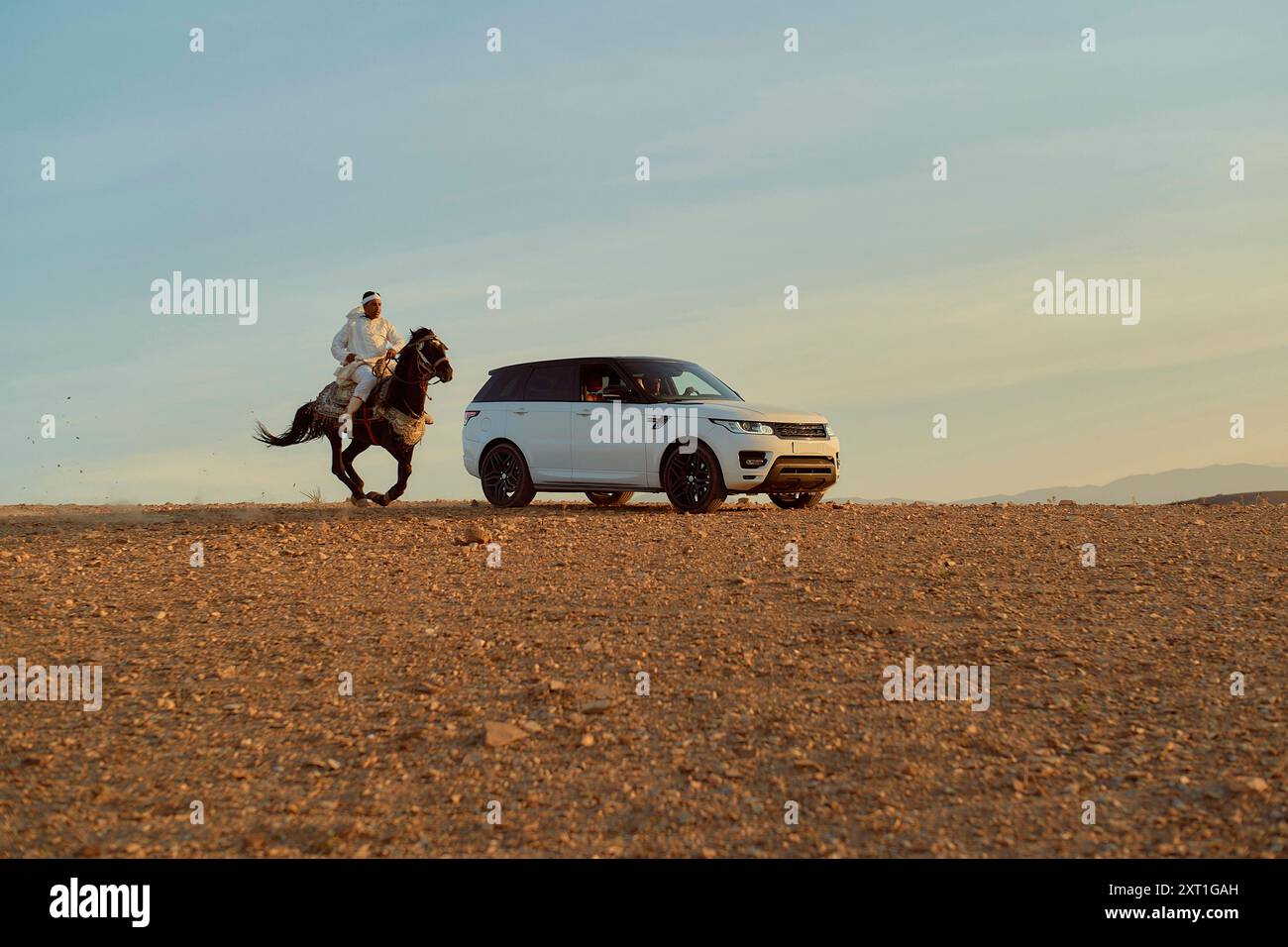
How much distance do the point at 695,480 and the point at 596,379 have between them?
2269 millimetres

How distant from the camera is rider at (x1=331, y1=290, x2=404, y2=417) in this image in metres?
19.8

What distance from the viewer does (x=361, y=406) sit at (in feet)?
64.6

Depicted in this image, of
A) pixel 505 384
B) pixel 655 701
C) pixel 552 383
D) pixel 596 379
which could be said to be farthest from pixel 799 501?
pixel 655 701

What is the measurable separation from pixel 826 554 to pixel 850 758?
5.81m

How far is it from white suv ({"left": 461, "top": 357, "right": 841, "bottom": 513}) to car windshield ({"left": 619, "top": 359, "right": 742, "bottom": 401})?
20 millimetres

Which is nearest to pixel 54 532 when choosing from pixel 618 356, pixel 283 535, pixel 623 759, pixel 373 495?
pixel 283 535

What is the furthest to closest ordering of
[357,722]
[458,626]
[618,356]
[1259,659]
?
[618,356]
[458,626]
[1259,659]
[357,722]

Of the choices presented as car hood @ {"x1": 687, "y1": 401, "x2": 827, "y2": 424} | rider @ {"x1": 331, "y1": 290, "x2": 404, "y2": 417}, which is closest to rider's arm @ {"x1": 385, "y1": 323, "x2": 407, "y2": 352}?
rider @ {"x1": 331, "y1": 290, "x2": 404, "y2": 417}

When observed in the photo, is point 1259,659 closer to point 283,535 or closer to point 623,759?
point 623,759

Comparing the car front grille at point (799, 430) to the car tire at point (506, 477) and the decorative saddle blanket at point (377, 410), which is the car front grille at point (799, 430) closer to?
the car tire at point (506, 477)

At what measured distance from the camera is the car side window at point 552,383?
1755 centimetres

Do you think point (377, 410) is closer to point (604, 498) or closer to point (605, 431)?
point (604, 498)
